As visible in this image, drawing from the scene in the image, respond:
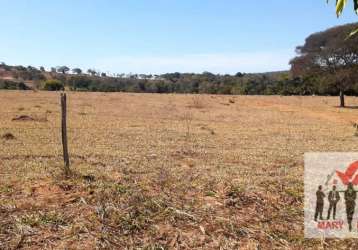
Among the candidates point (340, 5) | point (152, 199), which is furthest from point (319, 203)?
point (340, 5)

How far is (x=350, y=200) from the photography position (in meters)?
6.48

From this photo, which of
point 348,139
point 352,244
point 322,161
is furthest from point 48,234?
point 348,139

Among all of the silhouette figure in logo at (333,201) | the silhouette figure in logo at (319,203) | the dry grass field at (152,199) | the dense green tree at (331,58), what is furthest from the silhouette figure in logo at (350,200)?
the dense green tree at (331,58)

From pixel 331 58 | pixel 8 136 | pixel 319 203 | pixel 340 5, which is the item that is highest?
pixel 331 58

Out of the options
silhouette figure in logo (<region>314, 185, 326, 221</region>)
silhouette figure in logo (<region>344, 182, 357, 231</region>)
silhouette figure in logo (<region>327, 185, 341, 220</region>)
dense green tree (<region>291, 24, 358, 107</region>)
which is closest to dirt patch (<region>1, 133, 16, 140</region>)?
silhouette figure in logo (<region>314, 185, 326, 221</region>)

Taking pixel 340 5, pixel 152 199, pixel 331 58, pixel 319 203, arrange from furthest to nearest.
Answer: pixel 331 58
pixel 319 203
pixel 152 199
pixel 340 5

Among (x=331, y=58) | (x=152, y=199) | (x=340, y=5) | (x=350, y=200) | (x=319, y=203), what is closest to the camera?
(x=340, y=5)

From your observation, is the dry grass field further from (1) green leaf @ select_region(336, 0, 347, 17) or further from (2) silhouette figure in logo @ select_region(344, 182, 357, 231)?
(1) green leaf @ select_region(336, 0, 347, 17)

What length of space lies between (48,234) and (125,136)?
10.5 meters

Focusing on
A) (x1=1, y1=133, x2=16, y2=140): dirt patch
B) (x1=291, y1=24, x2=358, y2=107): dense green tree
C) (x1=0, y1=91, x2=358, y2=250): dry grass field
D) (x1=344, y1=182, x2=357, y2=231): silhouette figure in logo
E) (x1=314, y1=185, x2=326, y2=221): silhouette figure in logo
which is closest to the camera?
(x1=0, y1=91, x2=358, y2=250): dry grass field

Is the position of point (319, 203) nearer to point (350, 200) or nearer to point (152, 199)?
point (350, 200)

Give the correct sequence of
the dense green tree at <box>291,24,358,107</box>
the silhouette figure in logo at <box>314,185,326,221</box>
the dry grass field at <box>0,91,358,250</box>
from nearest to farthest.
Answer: the dry grass field at <box>0,91,358,250</box>, the silhouette figure in logo at <box>314,185,326,221</box>, the dense green tree at <box>291,24,358,107</box>

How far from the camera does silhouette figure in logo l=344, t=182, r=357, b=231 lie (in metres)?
6.17

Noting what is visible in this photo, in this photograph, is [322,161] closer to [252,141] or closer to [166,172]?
[166,172]
